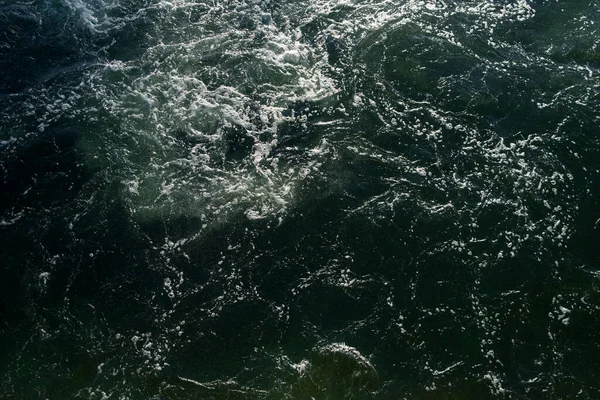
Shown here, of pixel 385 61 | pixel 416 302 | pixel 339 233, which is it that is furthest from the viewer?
pixel 385 61

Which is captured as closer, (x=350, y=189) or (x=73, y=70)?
(x=350, y=189)

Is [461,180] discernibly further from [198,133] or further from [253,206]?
[198,133]

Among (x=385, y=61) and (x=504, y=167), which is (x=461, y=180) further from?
(x=385, y=61)

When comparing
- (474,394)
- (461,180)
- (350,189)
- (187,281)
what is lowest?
(187,281)

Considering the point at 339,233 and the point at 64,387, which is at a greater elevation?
the point at 339,233

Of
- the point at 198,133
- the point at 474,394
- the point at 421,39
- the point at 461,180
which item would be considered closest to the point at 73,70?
the point at 198,133

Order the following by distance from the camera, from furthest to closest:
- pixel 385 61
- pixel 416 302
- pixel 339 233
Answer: pixel 385 61, pixel 339 233, pixel 416 302
